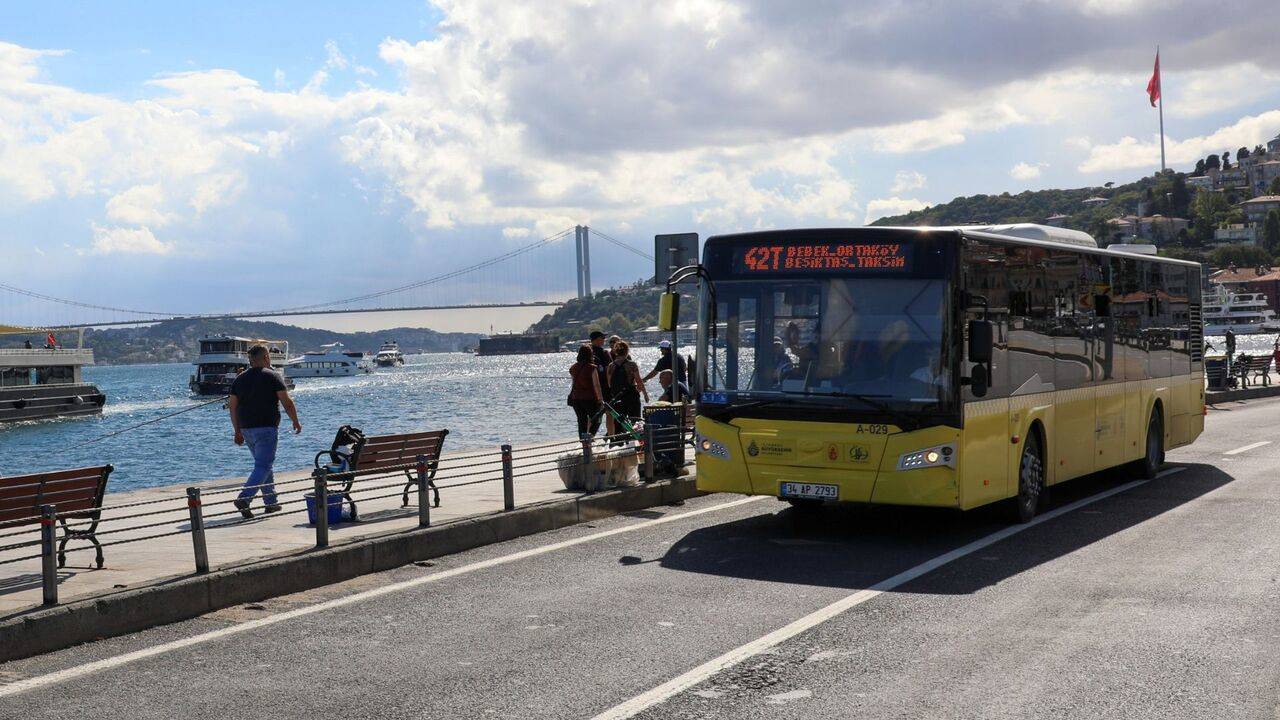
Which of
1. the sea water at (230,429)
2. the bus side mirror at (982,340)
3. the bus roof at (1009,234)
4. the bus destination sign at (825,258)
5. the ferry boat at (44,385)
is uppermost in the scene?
the bus roof at (1009,234)

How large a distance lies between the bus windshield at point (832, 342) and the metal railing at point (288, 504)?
2.15 m

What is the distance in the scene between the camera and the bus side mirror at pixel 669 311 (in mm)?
12195

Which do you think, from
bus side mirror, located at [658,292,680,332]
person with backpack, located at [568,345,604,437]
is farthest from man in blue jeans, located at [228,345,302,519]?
person with backpack, located at [568,345,604,437]

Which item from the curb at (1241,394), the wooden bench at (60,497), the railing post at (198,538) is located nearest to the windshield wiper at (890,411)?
the railing post at (198,538)

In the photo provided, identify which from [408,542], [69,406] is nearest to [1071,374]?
[408,542]

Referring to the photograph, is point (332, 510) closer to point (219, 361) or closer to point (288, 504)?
point (288, 504)

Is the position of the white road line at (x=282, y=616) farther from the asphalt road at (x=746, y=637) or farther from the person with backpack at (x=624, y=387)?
the person with backpack at (x=624, y=387)

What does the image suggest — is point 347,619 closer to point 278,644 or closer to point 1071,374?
point 278,644

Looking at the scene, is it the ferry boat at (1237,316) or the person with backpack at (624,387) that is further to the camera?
the ferry boat at (1237,316)

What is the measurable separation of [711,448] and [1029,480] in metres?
3.01

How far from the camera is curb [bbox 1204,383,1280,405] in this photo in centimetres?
3469

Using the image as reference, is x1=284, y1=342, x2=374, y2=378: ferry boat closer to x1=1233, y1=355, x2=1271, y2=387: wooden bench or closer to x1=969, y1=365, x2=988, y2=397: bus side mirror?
x1=1233, y1=355, x2=1271, y2=387: wooden bench

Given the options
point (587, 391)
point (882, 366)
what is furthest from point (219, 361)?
point (882, 366)

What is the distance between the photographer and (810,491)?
11.5 m
